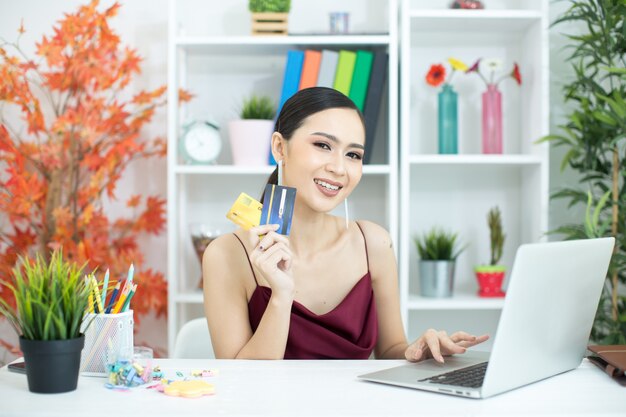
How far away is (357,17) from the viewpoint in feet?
9.58

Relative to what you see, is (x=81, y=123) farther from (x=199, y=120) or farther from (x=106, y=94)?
(x=199, y=120)

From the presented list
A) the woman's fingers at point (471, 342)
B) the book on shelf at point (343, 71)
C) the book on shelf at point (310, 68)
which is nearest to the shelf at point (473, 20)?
the book on shelf at point (343, 71)

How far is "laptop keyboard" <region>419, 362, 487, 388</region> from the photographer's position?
1151 millimetres

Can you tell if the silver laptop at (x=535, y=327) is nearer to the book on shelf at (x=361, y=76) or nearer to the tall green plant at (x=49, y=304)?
the tall green plant at (x=49, y=304)

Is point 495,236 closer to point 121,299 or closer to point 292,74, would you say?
point 292,74

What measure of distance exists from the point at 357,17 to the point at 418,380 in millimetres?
2039

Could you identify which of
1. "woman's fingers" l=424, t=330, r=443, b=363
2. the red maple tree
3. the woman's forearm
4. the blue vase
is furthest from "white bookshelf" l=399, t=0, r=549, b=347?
"woman's fingers" l=424, t=330, r=443, b=363

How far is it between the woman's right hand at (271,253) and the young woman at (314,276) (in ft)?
0.28

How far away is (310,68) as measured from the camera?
264 cm

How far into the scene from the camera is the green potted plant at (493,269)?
106 inches

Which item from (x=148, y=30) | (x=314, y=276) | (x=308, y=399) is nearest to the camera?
(x=308, y=399)

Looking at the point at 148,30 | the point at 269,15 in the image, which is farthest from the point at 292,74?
the point at 148,30

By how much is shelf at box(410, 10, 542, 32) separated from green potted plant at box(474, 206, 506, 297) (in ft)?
2.37

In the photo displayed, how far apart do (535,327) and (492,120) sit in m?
1.73
